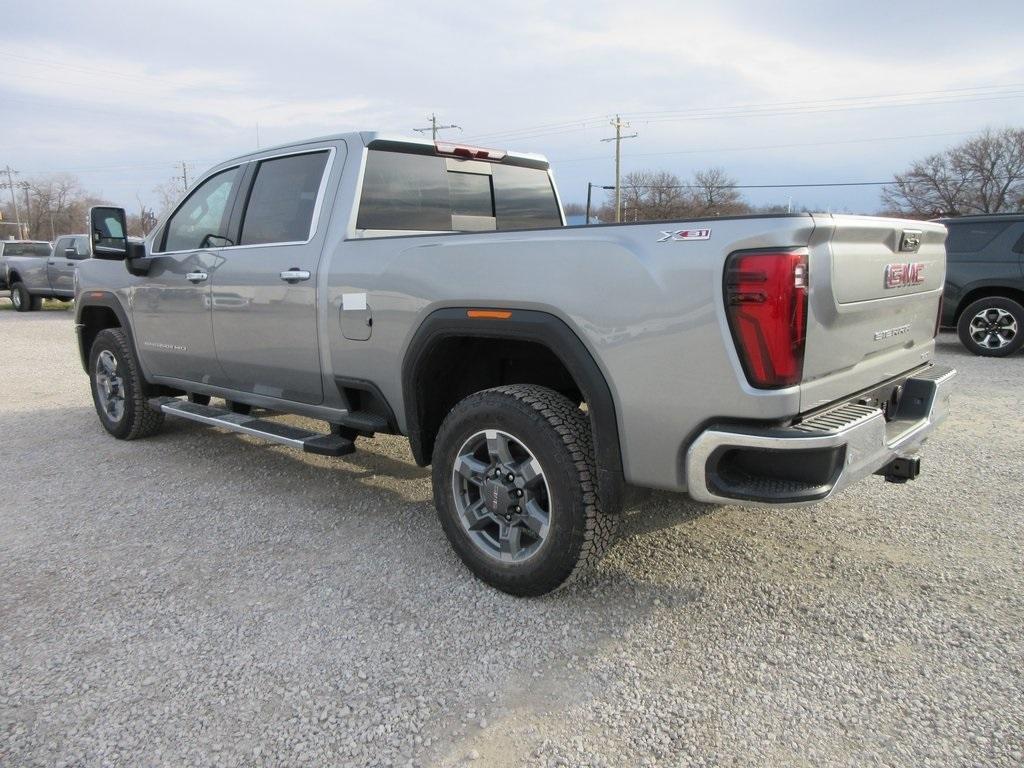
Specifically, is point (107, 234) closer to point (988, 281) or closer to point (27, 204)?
point (988, 281)

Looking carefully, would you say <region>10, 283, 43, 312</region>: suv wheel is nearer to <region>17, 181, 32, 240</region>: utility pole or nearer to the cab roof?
the cab roof

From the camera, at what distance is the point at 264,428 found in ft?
14.2

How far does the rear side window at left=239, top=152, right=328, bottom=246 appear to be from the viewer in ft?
13.5

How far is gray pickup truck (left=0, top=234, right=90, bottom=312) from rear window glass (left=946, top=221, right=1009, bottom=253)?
17.8m

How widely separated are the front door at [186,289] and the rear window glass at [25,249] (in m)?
17.4

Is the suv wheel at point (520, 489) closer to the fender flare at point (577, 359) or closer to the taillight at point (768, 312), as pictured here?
the fender flare at point (577, 359)

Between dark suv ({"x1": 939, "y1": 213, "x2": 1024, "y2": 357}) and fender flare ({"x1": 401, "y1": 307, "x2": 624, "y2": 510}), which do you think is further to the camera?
dark suv ({"x1": 939, "y1": 213, "x2": 1024, "y2": 357})

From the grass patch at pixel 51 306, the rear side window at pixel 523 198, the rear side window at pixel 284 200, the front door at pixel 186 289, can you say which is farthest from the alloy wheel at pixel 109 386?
the grass patch at pixel 51 306

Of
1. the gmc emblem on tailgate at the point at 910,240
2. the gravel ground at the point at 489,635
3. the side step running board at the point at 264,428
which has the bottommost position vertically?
the gravel ground at the point at 489,635

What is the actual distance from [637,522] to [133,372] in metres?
3.91

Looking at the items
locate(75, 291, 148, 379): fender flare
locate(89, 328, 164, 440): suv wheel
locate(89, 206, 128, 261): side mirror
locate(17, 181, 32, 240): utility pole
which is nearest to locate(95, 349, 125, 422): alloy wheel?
locate(89, 328, 164, 440): suv wheel

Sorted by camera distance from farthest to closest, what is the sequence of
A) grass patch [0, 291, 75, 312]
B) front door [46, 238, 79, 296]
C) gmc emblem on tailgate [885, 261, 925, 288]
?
grass patch [0, 291, 75, 312] → front door [46, 238, 79, 296] → gmc emblem on tailgate [885, 261, 925, 288]

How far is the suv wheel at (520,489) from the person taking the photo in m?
2.88

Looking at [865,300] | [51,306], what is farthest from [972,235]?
[51,306]
